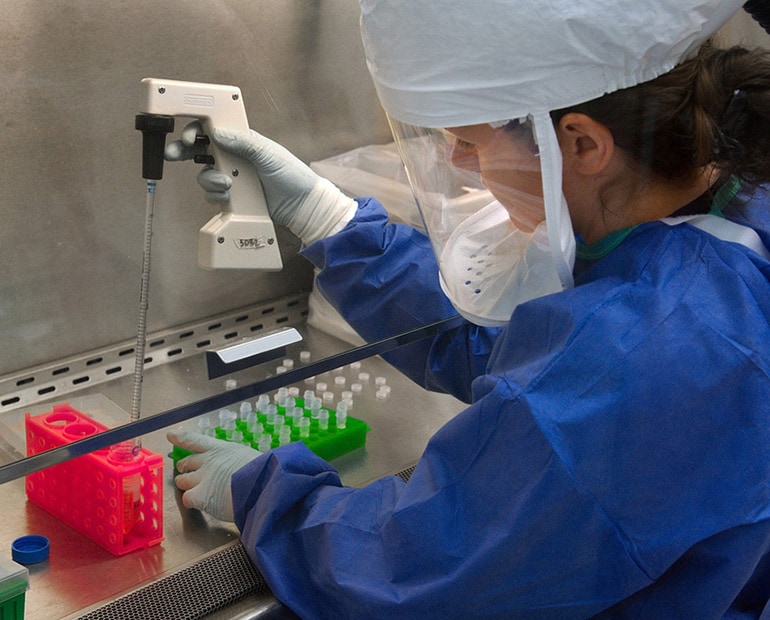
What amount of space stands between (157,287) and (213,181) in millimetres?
182

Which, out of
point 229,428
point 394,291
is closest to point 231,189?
point 394,291

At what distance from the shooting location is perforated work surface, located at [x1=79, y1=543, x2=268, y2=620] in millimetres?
1217

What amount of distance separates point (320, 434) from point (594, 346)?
668 mm

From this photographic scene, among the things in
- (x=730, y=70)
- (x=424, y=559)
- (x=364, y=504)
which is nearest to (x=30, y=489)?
(x=364, y=504)

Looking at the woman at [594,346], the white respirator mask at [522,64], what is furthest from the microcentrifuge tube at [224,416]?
the white respirator mask at [522,64]

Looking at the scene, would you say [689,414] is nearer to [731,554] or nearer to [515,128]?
[731,554]

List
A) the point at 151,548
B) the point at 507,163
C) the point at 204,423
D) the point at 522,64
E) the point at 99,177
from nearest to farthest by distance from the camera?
1. the point at 522,64
2. the point at 507,163
3. the point at 99,177
4. the point at 151,548
5. the point at 204,423

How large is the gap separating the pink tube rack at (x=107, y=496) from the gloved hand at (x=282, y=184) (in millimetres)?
354

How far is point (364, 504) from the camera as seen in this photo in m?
1.19

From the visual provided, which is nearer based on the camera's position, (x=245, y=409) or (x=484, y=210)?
(x=484, y=210)

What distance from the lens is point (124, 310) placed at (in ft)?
4.22

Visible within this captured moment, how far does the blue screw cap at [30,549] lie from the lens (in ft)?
4.15

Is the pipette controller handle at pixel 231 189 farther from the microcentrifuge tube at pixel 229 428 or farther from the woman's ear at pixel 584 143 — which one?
the woman's ear at pixel 584 143

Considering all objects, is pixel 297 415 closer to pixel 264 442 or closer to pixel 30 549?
pixel 264 442
